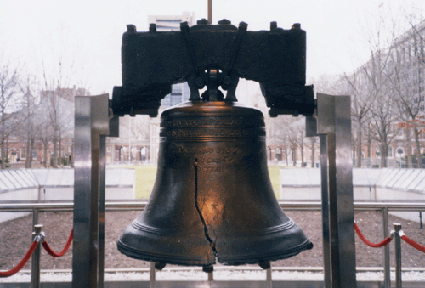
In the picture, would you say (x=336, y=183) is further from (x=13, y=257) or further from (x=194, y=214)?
(x=13, y=257)

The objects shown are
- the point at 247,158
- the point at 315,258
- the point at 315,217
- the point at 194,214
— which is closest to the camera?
the point at 194,214

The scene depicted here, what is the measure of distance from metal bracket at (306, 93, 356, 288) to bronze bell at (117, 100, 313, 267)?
11.6 inches

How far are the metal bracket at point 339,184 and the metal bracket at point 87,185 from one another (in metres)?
1.04

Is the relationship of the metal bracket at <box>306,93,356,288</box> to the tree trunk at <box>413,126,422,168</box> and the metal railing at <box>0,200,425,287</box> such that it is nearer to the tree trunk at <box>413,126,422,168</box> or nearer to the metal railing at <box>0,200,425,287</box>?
the metal railing at <box>0,200,425,287</box>

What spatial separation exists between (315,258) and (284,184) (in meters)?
2.41

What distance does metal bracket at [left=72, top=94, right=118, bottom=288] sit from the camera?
1.30m

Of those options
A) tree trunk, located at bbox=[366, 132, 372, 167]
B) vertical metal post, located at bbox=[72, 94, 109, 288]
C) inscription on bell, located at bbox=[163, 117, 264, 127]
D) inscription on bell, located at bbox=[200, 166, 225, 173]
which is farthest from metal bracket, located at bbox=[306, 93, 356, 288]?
tree trunk, located at bbox=[366, 132, 372, 167]

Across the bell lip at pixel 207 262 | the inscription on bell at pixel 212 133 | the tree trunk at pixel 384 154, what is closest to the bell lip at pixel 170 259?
the bell lip at pixel 207 262

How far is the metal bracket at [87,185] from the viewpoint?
1.30 m

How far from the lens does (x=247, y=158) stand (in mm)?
1244

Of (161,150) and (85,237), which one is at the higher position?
(161,150)

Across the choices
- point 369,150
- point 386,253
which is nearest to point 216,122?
point 386,253

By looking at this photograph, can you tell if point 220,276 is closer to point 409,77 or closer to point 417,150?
point 417,150

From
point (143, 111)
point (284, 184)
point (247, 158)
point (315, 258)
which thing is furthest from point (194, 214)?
point (284, 184)
